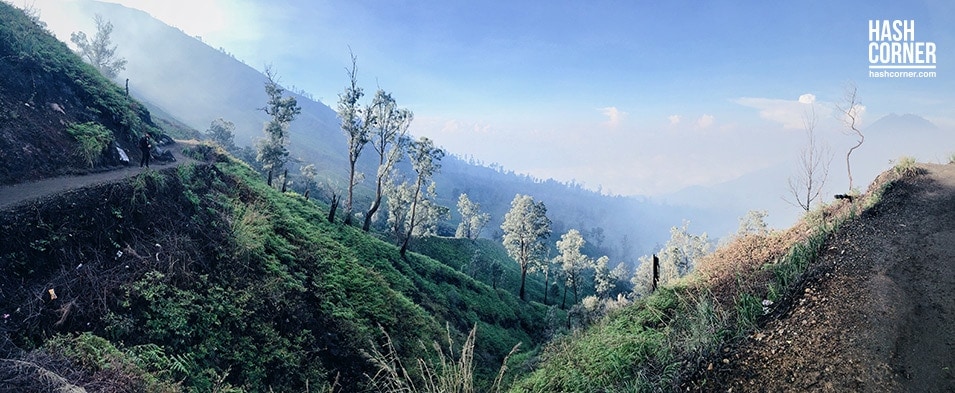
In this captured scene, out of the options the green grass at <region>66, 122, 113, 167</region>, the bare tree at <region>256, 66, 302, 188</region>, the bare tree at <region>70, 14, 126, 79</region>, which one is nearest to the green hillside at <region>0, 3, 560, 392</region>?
the green grass at <region>66, 122, 113, 167</region>

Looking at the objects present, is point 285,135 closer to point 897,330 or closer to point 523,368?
point 523,368

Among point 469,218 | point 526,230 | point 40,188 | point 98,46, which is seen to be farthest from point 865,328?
point 98,46

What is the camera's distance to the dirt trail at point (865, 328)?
462cm

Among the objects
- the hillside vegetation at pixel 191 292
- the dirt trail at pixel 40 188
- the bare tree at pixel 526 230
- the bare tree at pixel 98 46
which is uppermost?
the bare tree at pixel 98 46

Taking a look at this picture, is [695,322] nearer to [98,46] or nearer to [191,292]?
[191,292]

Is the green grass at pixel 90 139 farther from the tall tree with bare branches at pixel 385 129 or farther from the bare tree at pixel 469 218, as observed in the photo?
the bare tree at pixel 469 218

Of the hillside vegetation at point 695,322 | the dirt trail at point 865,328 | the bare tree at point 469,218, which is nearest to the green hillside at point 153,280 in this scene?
the hillside vegetation at point 695,322

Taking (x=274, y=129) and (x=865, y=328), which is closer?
(x=865, y=328)

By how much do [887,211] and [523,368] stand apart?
30.1ft

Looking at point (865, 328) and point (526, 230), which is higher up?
point (865, 328)

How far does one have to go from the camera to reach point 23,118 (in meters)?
11.8

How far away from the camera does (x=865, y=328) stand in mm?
5238

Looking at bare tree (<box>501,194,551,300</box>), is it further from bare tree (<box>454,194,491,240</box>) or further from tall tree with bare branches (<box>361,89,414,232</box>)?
bare tree (<box>454,194,491,240</box>)

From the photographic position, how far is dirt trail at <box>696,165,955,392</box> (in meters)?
4.62
